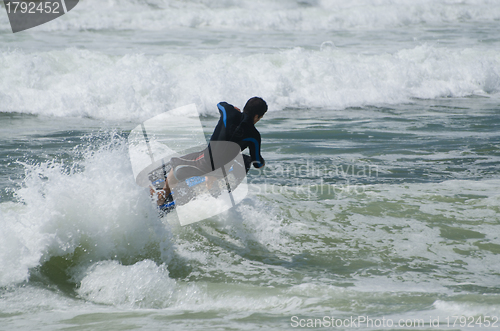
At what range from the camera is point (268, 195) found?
20.9 ft

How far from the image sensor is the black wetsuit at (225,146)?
14.5 feet

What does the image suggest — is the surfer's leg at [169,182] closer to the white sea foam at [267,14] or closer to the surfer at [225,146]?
the surfer at [225,146]

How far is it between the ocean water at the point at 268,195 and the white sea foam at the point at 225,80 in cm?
6

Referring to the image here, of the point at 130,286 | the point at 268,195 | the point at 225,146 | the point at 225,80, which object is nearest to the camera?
the point at 130,286

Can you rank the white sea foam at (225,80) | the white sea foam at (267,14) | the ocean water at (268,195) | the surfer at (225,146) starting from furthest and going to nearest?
the white sea foam at (267,14)
the white sea foam at (225,80)
the surfer at (225,146)
the ocean water at (268,195)

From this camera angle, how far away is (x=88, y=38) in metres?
18.1

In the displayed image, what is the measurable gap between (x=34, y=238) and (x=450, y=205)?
4.72 m

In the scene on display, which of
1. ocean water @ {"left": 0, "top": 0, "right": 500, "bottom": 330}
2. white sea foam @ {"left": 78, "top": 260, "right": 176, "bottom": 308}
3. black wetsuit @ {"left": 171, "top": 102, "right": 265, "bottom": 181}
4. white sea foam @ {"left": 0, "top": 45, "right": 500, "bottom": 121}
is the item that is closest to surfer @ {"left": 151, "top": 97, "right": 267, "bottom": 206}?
black wetsuit @ {"left": 171, "top": 102, "right": 265, "bottom": 181}

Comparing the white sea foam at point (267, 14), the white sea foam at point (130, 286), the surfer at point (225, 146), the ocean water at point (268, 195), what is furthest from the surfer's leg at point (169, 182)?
the white sea foam at point (267, 14)

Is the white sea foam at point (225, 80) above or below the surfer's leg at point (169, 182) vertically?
above

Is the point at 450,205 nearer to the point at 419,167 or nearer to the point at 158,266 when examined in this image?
the point at 419,167

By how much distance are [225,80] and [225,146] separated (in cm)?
1001

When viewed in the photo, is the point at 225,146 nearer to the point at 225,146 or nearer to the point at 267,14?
the point at 225,146

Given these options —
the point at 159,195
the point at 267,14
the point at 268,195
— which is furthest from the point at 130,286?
the point at 267,14
